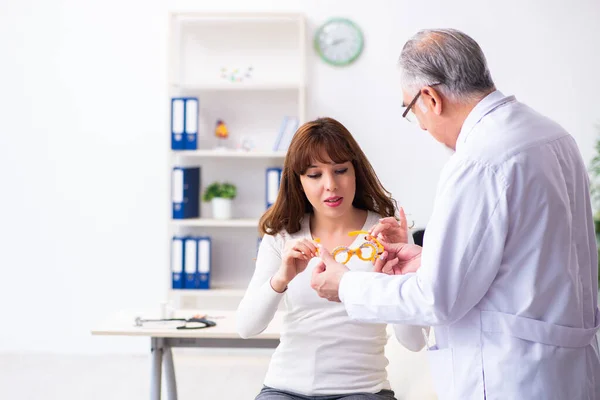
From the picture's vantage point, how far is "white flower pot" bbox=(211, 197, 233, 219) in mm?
4781

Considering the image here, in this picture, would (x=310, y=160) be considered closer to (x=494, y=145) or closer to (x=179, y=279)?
(x=494, y=145)

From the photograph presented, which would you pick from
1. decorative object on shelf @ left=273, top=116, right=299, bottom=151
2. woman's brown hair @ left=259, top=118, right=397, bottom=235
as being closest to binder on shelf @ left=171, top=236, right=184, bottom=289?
decorative object on shelf @ left=273, top=116, right=299, bottom=151

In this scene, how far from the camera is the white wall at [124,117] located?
15.7 ft

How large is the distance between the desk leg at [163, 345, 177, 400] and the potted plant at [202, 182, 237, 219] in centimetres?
181

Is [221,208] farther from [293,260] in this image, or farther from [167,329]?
[293,260]

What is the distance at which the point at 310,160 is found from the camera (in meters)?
2.37

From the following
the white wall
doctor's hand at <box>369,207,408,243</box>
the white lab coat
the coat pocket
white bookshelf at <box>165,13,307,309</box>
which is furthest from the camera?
white bookshelf at <box>165,13,307,309</box>

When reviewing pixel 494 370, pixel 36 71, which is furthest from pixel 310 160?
pixel 36 71

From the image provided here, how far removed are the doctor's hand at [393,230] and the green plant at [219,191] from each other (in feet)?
8.80

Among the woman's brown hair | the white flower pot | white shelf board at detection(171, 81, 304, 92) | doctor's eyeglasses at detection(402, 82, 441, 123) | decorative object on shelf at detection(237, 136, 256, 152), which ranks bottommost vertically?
the white flower pot

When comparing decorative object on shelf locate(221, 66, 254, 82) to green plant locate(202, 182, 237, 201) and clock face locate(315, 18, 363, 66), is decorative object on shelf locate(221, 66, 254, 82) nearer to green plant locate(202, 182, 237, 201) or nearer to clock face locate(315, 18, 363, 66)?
clock face locate(315, 18, 363, 66)

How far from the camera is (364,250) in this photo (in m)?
2.34

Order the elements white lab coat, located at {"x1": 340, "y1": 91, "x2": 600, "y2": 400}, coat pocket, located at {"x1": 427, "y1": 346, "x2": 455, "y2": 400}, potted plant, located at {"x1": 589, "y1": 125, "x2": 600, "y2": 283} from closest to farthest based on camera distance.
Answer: white lab coat, located at {"x1": 340, "y1": 91, "x2": 600, "y2": 400}, coat pocket, located at {"x1": 427, "y1": 346, "x2": 455, "y2": 400}, potted plant, located at {"x1": 589, "y1": 125, "x2": 600, "y2": 283}

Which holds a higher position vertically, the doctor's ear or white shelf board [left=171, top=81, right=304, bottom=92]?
white shelf board [left=171, top=81, right=304, bottom=92]
